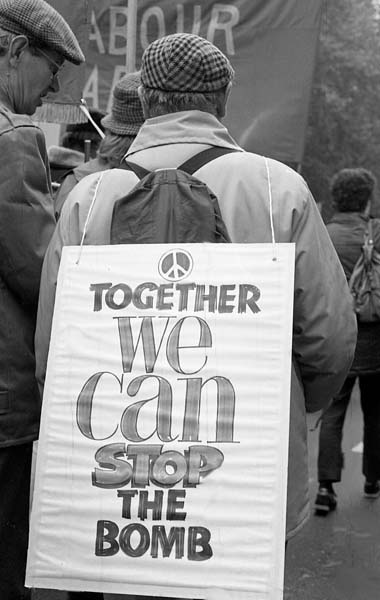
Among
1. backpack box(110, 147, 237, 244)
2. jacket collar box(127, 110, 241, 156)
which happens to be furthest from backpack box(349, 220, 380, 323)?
backpack box(110, 147, 237, 244)

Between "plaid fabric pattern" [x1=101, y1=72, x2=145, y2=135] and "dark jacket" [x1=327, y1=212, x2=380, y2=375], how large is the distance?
1.96m

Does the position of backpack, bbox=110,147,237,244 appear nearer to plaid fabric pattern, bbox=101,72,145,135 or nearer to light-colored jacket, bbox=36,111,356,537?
light-colored jacket, bbox=36,111,356,537

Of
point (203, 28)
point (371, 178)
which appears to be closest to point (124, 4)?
point (203, 28)

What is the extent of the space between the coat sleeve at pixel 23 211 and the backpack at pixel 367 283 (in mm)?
3073

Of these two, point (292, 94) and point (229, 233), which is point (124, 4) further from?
point (229, 233)

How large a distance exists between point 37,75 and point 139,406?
1.14 m

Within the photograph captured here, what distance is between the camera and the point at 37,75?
278 centimetres

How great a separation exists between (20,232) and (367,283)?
3.19 metres

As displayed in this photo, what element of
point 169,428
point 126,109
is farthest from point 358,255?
point 169,428

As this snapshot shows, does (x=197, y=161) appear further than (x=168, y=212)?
Yes

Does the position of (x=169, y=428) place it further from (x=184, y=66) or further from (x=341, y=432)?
(x=341, y=432)

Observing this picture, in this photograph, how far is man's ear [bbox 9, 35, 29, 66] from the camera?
107 inches

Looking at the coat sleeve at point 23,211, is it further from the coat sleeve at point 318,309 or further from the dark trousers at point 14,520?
the coat sleeve at point 318,309

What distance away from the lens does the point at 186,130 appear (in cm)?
237
